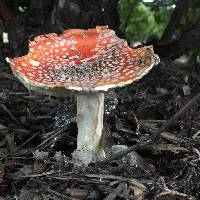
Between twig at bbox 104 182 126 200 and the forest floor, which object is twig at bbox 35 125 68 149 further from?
twig at bbox 104 182 126 200

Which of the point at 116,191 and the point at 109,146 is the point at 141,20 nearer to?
the point at 109,146

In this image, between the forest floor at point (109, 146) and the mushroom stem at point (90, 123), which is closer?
the forest floor at point (109, 146)

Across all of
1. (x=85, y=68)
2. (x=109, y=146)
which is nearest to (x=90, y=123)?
(x=109, y=146)

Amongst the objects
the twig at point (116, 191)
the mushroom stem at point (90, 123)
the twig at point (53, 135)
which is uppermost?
the mushroom stem at point (90, 123)

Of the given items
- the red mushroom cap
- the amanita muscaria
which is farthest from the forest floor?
the red mushroom cap

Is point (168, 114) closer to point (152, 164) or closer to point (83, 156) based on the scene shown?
point (152, 164)

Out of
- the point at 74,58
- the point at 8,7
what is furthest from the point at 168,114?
the point at 8,7

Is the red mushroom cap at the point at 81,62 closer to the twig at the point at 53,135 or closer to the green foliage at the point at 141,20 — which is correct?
the twig at the point at 53,135

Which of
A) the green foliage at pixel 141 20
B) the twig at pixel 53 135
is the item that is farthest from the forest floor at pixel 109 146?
the green foliage at pixel 141 20
